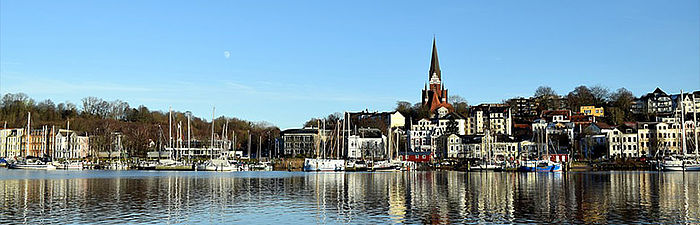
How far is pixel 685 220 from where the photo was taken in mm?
30031

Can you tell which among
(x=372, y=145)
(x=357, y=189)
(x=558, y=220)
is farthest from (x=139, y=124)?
(x=558, y=220)

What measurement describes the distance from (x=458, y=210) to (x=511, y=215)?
339cm

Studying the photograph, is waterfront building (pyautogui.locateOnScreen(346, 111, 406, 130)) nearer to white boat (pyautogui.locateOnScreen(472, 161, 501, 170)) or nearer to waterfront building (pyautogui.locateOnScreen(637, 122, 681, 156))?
waterfront building (pyautogui.locateOnScreen(637, 122, 681, 156))

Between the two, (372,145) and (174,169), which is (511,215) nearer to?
(174,169)

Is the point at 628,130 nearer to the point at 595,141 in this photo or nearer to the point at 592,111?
the point at 595,141

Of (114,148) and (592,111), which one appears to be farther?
(592,111)

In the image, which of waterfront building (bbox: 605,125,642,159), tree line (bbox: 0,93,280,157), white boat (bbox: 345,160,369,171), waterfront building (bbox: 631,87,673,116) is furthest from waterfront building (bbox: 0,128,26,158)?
waterfront building (bbox: 631,87,673,116)

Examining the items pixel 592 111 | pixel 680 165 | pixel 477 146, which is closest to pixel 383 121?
pixel 477 146

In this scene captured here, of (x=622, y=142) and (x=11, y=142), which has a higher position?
(x=11, y=142)

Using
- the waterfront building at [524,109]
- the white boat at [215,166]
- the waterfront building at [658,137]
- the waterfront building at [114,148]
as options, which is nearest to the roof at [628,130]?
the waterfront building at [658,137]

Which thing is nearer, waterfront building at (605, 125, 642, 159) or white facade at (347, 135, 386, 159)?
waterfront building at (605, 125, 642, 159)

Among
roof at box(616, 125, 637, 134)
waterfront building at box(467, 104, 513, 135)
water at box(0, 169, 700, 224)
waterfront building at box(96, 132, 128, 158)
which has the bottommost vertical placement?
water at box(0, 169, 700, 224)

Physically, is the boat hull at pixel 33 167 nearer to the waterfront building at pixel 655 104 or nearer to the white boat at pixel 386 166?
the white boat at pixel 386 166

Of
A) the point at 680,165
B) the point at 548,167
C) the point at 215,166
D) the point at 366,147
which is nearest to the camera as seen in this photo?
the point at 548,167
